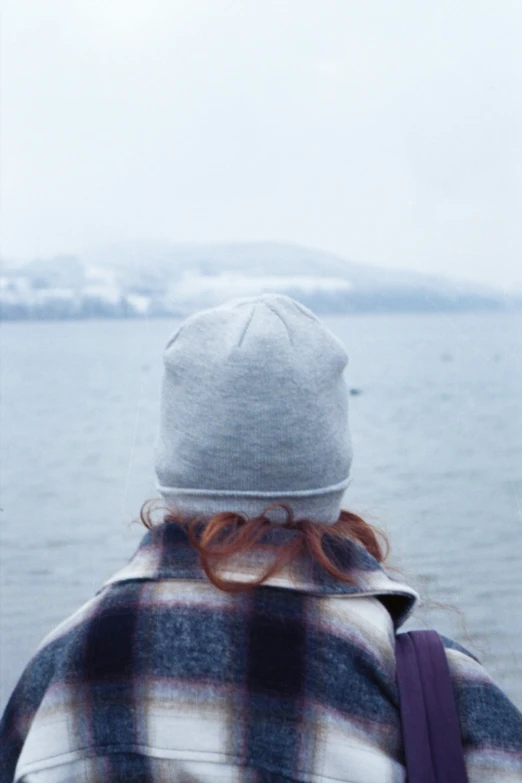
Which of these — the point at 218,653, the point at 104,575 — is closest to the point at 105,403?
the point at 104,575

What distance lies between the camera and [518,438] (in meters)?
1.96

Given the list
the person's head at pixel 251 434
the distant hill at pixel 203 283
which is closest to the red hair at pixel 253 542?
the person's head at pixel 251 434

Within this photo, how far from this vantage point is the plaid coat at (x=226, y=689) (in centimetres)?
86

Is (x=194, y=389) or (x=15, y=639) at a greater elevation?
(x=194, y=389)

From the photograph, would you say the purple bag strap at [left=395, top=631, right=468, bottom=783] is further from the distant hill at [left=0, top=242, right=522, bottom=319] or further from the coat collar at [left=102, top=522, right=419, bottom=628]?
the distant hill at [left=0, top=242, right=522, bottom=319]

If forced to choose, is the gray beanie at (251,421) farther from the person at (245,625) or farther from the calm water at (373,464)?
the calm water at (373,464)

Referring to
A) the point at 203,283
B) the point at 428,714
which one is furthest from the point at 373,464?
the point at 428,714

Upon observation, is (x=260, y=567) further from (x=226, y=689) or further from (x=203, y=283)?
(x=203, y=283)

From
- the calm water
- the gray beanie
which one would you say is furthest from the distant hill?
the gray beanie

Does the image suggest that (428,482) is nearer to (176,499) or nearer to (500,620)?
Result: (500,620)

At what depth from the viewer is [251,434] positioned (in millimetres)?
923

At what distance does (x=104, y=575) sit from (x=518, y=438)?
1006 mm

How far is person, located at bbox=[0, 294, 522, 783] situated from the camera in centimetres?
86

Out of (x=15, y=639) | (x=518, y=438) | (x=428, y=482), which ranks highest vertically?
(x=518, y=438)
